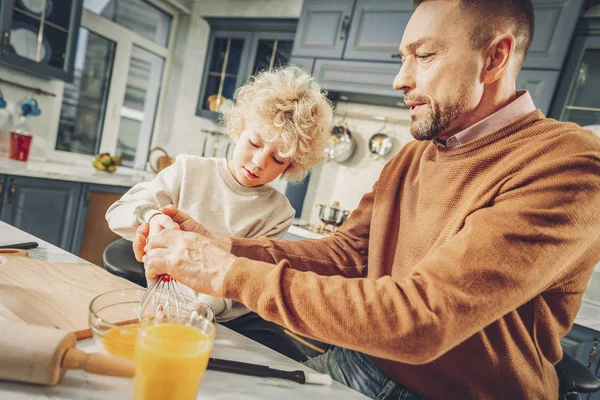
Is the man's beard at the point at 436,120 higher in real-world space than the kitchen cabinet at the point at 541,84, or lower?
lower

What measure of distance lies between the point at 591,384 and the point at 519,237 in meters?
0.68

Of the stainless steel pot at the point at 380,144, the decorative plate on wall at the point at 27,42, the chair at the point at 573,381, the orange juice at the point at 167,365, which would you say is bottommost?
the chair at the point at 573,381

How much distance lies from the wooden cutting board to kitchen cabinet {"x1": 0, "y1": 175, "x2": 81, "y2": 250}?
1.80 m

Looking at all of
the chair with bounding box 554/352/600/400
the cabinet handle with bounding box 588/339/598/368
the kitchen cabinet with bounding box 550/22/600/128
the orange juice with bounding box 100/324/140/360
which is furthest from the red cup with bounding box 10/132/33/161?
the cabinet handle with bounding box 588/339/598/368

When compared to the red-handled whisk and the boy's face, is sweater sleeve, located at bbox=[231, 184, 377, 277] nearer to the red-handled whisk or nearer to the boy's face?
the red-handled whisk

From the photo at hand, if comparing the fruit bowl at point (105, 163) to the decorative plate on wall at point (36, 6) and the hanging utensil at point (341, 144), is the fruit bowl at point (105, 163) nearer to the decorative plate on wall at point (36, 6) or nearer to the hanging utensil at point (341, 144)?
the decorative plate on wall at point (36, 6)

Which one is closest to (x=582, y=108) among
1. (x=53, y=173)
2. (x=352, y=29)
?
(x=352, y=29)

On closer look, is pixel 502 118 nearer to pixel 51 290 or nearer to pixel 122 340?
pixel 122 340

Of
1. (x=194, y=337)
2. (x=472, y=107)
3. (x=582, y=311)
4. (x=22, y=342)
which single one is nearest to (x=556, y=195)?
(x=472, y=107)

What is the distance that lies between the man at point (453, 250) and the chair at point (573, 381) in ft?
0.45

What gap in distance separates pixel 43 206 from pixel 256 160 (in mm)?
1935

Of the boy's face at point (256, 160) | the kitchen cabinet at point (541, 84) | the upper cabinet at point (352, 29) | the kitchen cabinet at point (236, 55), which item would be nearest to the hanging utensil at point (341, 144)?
the upper cabinet at point (352, 29)

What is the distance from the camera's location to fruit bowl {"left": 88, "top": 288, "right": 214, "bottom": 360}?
0.54 m

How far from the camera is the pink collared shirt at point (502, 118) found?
85cm
